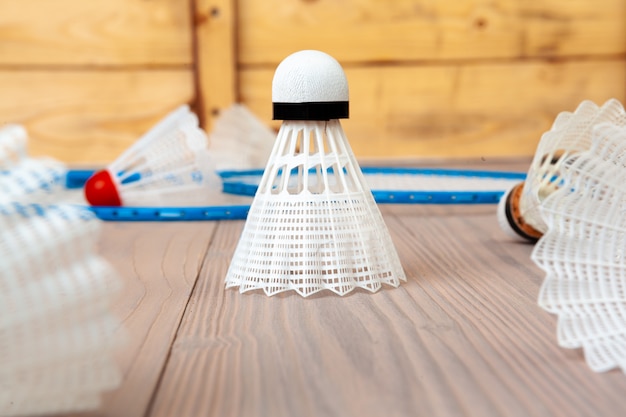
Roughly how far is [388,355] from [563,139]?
0.44 m

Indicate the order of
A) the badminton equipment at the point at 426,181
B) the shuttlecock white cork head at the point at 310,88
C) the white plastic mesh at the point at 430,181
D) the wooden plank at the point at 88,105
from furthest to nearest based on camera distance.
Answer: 1. the wooden plank at the point at 88,105
2. the white plastic mesh at the point at 430,181
3. the badminton equipment at the point at 426,181
4. the shuttlecock white cork head at the point at 310,88

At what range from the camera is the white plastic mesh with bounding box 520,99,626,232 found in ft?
2.77

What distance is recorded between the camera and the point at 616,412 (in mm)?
505

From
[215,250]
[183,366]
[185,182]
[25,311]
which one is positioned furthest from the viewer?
[185,182]

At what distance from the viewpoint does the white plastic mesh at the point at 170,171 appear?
51.5 inches

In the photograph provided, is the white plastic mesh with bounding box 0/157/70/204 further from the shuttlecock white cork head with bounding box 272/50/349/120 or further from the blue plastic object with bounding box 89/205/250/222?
the blue plastic object with bounding box 89/205/250/222

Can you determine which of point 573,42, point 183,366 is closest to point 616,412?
point 183,366

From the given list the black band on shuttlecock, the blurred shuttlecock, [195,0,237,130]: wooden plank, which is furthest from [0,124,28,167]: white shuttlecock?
[195,0,237,130]: wooden plank

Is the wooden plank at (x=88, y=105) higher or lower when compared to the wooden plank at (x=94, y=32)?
lower

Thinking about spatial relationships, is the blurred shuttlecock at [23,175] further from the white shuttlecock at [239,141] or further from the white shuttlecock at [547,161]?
the white shuttlecock at [239,141]

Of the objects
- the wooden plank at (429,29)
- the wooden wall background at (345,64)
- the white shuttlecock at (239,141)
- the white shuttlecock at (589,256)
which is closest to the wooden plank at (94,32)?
the wooden wall background at (345,64)

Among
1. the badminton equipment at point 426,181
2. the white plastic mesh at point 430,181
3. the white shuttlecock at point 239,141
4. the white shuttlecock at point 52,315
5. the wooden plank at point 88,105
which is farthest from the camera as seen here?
the wooden plank at point 88,105

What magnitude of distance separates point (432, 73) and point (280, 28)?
1.49 feet

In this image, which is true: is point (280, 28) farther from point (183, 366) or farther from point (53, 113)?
point (183, 366)
